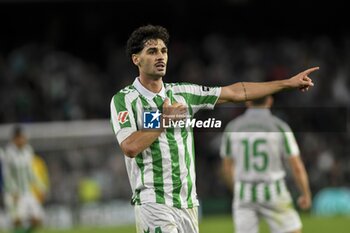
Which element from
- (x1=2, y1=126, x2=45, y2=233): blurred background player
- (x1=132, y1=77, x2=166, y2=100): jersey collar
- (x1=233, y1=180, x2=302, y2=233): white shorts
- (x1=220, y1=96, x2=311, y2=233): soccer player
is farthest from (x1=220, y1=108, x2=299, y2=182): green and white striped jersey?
(x1=2, y1=126, x2=45, y2=233): blurred background player

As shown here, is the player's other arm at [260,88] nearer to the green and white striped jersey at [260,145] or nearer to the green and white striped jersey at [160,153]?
the green and white striped jersey at [160,153]

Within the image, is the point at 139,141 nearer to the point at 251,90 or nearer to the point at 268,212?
the point at 251,90

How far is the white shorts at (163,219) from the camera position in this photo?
704cm

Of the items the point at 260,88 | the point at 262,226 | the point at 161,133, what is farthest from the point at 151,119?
the point at 262,226

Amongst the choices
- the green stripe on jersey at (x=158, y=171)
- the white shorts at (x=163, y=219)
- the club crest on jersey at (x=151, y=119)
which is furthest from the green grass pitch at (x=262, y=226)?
the club crest on jersey at (x=151, y=119)

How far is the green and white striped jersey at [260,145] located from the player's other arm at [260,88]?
9.97ft

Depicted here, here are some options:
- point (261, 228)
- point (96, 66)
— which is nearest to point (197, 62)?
point (96, 66)

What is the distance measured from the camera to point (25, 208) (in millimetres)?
16359

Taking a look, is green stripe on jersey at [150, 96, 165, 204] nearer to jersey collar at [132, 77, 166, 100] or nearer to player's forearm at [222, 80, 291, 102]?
jersey collar at [132, 77, 166, 100]

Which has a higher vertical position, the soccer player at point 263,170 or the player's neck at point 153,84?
the player's neck at point 153,84

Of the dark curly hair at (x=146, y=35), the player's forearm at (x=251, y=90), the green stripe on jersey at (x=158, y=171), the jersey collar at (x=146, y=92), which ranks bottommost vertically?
the green stripe on jersey at (x=158, y=171)

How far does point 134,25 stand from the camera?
24.5 meters

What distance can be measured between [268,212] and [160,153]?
11.6 ft

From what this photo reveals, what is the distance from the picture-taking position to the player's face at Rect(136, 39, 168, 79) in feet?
23.1
